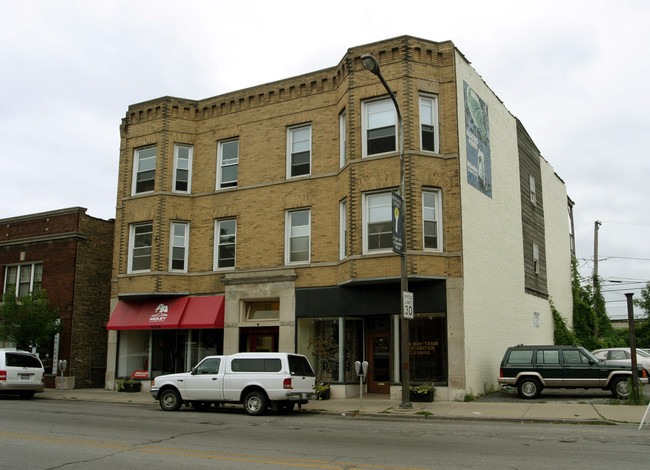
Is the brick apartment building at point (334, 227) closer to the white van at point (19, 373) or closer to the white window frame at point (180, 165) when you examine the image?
the white window frame at point (180, 165)

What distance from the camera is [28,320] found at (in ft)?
77.1

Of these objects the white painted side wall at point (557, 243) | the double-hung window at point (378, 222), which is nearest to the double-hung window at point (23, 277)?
the double-hung window at point (378, 222)

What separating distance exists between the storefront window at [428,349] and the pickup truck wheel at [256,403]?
5313mm

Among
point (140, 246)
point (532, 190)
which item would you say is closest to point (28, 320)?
point (140, 246)

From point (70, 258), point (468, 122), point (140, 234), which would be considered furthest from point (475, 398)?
point (70, 258)

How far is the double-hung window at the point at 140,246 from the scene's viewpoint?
2420 cm

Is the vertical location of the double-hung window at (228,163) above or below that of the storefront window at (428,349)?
above

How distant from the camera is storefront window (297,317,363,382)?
2020 centimetres

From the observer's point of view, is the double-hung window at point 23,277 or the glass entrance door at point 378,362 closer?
the glass entrance door at point 378,362

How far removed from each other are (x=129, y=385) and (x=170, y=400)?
24.1 feet

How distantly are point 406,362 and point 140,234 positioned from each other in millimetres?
13509

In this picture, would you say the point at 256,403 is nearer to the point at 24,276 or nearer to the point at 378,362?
the point at 378,362

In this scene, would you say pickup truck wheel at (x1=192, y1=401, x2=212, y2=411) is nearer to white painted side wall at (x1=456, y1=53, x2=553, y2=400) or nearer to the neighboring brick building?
white painted side wall at (x1=456, y1=53, x2=553, y2=400)

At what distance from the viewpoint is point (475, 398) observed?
18.6 meters
